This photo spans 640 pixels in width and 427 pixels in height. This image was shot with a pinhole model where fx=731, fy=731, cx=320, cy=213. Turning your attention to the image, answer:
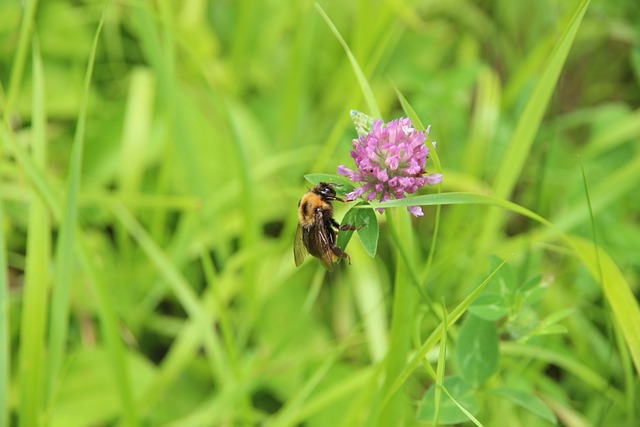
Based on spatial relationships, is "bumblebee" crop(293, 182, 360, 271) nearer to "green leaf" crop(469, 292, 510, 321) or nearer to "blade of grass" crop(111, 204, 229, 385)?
"green leaf" crop(469, 292, 510, 321)

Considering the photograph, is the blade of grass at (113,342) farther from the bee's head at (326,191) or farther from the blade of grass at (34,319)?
the bee's head at (326,191)

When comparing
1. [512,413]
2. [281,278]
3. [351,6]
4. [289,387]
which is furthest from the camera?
[351,6]

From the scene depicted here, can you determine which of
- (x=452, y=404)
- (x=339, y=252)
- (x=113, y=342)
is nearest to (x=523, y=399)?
(x=452, y=404)

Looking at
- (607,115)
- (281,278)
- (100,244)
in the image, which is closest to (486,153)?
(607,115)

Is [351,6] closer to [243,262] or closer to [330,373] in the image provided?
[243,262]

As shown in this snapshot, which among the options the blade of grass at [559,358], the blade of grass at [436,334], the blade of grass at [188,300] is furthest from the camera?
the blade of grass at [188,300]


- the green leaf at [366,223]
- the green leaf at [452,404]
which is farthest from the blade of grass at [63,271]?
the green leaf at [452,404]

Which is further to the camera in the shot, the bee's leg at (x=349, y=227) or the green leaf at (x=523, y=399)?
the green leaf at (x=523, y=399)
